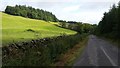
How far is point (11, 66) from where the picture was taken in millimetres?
16797

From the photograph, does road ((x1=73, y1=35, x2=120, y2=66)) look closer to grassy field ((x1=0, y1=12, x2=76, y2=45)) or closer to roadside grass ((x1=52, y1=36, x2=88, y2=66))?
roadside grass ((x1=52, y1=36, x2=88, y2=66))

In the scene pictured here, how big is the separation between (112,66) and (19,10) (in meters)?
165

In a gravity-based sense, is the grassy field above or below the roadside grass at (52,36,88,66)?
below

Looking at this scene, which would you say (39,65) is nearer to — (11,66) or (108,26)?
(11,66)

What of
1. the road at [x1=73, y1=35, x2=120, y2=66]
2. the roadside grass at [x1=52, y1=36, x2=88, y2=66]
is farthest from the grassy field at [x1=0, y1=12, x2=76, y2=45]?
the road at [x1=73, y1=35, x2=120, y2=66]

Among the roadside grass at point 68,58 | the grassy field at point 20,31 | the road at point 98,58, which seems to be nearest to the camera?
the road at point 98,58

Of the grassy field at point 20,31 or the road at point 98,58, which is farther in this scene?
the grassy field at point 20,31

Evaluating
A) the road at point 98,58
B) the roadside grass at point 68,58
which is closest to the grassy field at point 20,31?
the roadside grass at point 68,58

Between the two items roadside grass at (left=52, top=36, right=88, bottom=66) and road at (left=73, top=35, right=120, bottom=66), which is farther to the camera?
roadside grass at (left=52, top=36, right=88, bottom=66)

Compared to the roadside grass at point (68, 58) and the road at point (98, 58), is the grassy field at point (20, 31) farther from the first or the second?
the road at point (98, 58)

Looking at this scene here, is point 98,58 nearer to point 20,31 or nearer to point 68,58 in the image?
point 68,58

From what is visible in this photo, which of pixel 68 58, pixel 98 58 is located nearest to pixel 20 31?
pixel 68 58

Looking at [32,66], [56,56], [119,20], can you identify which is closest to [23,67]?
[32,66]

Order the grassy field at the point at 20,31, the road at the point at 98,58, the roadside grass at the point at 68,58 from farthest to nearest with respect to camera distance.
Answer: the grassy field at the point at 20,31
the roadside grass at the point at 68,58
the road at the point at 98,58
